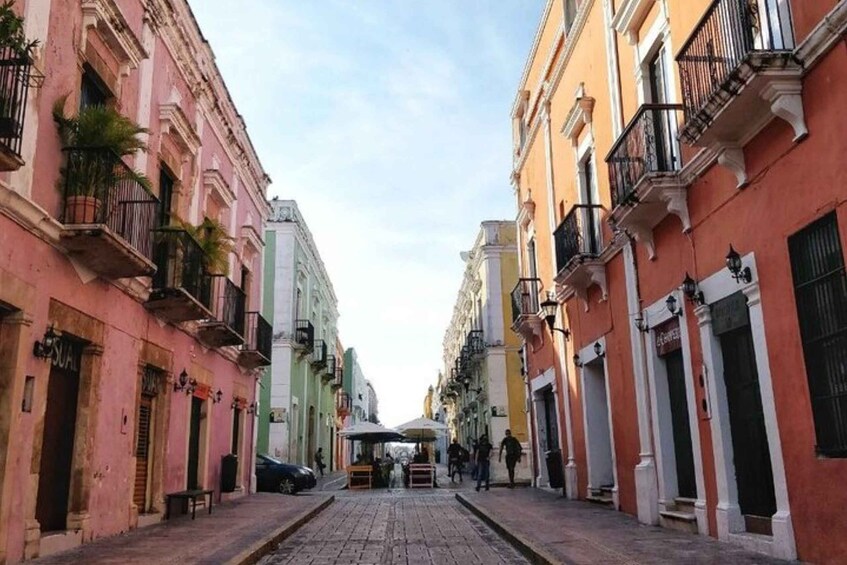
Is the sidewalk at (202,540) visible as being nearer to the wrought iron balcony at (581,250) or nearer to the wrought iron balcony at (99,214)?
the wrought iron balcony at (99,214)

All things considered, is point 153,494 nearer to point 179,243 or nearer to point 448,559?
point 179,243

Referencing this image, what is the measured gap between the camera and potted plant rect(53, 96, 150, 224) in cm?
850

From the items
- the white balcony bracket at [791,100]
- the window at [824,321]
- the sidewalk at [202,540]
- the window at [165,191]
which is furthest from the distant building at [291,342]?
the white balcony bracket at [791,100]

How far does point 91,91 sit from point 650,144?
695cm

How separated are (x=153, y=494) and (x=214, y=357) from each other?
4.32 meters

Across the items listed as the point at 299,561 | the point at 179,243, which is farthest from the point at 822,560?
the point at 179,243

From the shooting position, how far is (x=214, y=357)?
51.9 feet

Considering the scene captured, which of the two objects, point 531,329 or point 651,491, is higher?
point 531,329

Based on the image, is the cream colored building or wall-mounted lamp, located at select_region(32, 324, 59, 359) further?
the cream colored building

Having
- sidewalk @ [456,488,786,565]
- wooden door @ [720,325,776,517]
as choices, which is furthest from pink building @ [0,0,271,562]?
wooden door @ [720,325,776,517]

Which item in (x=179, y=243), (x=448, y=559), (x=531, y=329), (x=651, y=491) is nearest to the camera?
(x=448, y=559)

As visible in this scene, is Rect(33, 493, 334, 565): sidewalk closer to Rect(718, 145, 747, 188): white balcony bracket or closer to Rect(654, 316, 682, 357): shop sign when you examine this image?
Rect(654, 316, 682, 357): shop sign

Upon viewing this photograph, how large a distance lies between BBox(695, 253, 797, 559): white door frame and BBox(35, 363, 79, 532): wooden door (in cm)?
725

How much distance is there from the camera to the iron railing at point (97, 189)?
8508 mm
